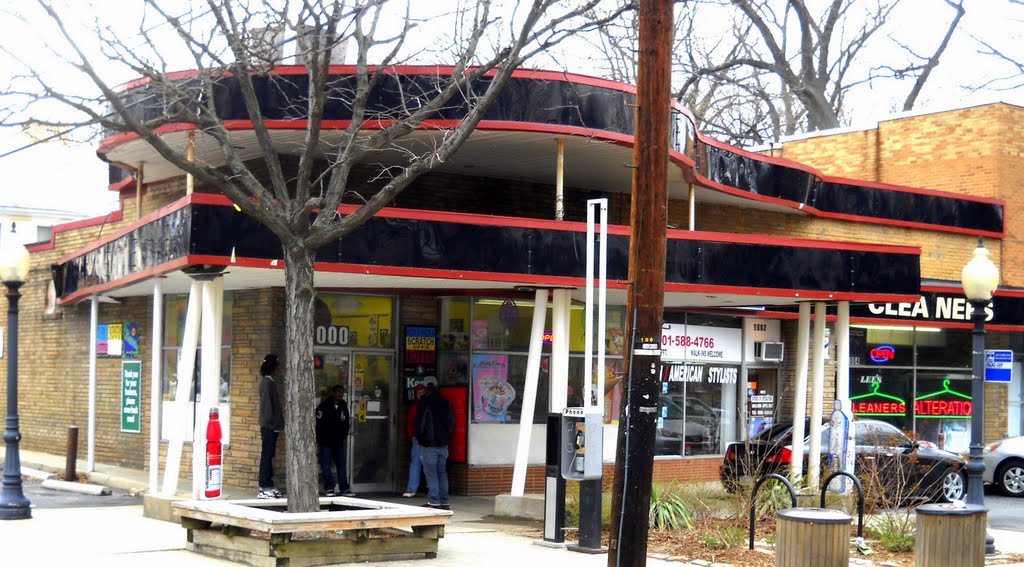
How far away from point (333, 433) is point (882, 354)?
13239 millimetres

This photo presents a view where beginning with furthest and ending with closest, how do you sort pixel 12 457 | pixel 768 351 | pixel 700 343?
pixel 768 351, pixel 700 343, pixel 12 457

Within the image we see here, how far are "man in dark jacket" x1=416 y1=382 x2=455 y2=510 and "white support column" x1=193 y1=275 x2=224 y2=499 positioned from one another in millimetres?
3282

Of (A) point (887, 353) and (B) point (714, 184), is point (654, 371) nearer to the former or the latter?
(B) point (714, 184)

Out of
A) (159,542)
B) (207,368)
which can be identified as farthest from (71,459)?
(159,542)

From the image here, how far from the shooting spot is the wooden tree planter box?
11602 mm

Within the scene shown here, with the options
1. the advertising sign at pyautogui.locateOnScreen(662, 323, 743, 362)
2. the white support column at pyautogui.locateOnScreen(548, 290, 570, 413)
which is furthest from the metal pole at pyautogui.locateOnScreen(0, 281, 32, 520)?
the advertising sign at pyautogui.locateOnScreen(662, 323, 743, 362)

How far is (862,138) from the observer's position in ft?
97.1

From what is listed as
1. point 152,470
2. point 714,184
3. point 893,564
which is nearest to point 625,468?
point 893,564

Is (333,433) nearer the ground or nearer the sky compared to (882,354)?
nearer the ground

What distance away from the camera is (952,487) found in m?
20.2

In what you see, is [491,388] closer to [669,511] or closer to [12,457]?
[669,511]

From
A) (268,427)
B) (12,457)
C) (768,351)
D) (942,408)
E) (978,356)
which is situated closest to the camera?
(978,356)

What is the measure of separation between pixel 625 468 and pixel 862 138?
20845 millimetres

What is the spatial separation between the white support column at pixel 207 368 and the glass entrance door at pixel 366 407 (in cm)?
378
